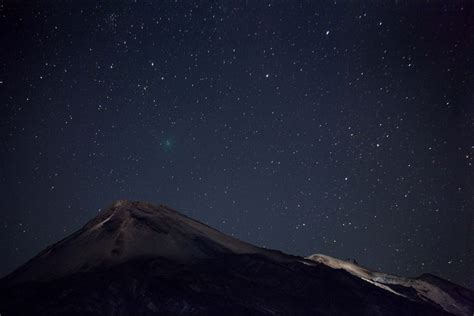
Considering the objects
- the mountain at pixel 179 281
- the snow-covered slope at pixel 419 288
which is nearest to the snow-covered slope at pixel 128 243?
the mountain at pixel 179 281

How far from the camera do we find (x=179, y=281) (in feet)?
200

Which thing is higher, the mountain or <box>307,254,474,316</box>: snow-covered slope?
<box>307,254,474,316</box>: snow-covered slope

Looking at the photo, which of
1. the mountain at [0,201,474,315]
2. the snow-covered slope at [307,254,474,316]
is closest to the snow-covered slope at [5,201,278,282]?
the mountain at [0,201,474,315]

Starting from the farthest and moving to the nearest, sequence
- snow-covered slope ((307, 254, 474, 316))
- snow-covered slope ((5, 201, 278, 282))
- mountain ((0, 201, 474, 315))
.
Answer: snow-covered slope ((307, 254, 474, 316)) < snow-covered slope ((5, 201, 278, 282)) < mountain ((0, 201, 474, 315))

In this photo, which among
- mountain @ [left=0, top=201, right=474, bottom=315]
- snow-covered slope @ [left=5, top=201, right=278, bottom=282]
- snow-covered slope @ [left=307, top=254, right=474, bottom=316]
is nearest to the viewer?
mountain @ [left=0, top=201, right=474, bottom=315]

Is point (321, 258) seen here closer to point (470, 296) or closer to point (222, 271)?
point (470, 296)

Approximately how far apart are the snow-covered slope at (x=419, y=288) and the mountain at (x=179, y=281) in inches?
13.9

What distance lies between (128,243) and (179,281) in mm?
16303

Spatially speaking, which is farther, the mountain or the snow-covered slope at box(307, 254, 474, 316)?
the snow-covered slope at box(307, 254, 474, 316)

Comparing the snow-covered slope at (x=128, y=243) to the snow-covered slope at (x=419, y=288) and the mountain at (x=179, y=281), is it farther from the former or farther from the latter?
the snow-covered slope at (x=419, y=288)

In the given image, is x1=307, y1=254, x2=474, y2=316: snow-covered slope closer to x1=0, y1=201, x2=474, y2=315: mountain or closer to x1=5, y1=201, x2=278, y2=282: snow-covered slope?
x1=0, y1=201, x2=474, y2=315: mountain

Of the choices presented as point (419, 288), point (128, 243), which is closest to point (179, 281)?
point (128, 243)

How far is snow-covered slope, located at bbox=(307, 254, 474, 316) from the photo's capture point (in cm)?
8031

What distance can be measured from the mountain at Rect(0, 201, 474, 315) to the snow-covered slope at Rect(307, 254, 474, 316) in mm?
353
